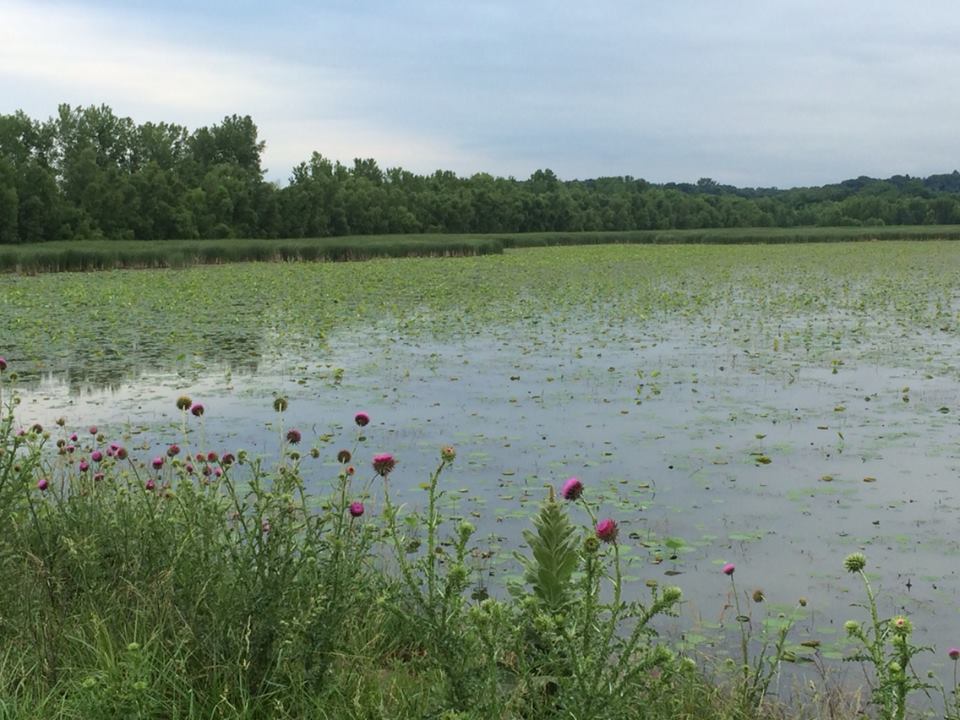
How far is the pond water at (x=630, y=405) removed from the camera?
5281 mm

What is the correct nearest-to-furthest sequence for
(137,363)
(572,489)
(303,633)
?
(572,489) < (303,633) < (137,363)

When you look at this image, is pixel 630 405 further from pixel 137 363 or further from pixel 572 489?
pixel 572 489

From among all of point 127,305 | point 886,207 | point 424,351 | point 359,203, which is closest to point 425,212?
point 359,203

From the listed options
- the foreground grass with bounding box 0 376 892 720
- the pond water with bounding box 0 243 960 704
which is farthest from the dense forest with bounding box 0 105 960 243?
the foreground grass with bounding box 0 376 892 720

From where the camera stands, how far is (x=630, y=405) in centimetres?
930

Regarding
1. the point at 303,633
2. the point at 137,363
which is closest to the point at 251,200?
the point at 137,363

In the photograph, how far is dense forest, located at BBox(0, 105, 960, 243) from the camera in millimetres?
56375

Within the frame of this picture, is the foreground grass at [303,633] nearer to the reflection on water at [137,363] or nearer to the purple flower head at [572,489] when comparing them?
the purple flower head at [572,489]

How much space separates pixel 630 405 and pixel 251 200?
59875mm

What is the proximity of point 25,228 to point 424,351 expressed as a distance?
148 ft

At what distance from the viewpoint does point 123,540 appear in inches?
159

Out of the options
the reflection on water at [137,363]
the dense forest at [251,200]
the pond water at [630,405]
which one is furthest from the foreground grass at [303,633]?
the dense forest at [251,200]

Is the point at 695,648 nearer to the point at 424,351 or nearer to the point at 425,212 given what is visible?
the point at 424,351

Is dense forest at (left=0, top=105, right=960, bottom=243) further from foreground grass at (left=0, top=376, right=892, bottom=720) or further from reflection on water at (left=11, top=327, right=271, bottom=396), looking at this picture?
foreground grass at (left=0, top=376, right=892, bottom=720)
